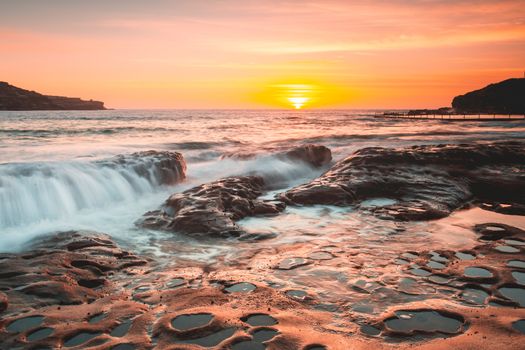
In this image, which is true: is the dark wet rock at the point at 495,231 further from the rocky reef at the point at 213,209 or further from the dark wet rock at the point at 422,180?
the rocky reef at the point at 213,209

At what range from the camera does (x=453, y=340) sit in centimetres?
322

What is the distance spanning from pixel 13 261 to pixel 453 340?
17.2 feet

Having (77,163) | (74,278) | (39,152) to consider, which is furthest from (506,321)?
(39,152)

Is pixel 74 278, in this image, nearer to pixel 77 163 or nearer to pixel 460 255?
pixel 460 255

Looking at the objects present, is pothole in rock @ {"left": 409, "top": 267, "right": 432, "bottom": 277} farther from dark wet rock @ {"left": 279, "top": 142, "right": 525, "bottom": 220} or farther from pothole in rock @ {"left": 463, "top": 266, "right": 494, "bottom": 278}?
dark wet rock @ {"left": 279, "top": 142, "right": 525, "bottom": 220}

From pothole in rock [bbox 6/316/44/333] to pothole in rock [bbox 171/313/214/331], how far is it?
1279 millimetres

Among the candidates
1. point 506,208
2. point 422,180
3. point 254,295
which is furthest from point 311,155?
point 254,295

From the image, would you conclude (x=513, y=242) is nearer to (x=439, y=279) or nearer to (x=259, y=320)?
(x=439, y=279)

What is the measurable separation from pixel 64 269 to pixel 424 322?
4.23 metres

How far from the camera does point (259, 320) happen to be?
362cm

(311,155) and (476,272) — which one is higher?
(311,155)

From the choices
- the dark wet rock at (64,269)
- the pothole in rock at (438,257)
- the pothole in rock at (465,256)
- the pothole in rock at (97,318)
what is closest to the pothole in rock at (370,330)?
the pothole in rock at (438,257)

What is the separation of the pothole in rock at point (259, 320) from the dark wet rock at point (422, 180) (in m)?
4.88

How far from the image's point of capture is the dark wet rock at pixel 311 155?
51.2 ft
